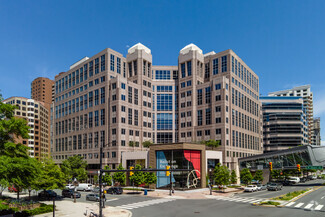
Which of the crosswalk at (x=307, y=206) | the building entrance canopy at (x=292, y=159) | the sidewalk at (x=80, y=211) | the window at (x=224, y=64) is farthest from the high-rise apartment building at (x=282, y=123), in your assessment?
the sidewalk at (x=80, y=211)

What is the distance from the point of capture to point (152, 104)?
9788 cm

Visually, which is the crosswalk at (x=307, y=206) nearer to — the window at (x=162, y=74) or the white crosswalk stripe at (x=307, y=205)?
the white crosswalk stripe at (x=307, y=205)

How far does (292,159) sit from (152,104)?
46617 millimetres

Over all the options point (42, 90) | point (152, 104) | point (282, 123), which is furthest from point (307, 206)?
point (42, 90)

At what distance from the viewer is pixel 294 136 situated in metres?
144

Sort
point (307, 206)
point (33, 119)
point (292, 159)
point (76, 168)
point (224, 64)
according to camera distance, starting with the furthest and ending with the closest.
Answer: point (33, 119), point (224, 64), point (76, 168), point (292, 159), point (307, 206)

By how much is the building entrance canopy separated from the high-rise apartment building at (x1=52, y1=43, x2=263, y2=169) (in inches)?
234

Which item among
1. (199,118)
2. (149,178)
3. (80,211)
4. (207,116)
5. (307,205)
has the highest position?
(207,116)

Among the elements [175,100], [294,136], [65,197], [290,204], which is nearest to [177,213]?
[290,204]

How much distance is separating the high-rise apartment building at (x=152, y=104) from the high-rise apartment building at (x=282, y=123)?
43055 millimetres

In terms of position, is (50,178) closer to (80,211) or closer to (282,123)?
(80,211)

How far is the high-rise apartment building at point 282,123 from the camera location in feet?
473

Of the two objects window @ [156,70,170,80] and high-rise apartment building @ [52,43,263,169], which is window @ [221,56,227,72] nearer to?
high-rise apartment building @ [52,43,263,169]

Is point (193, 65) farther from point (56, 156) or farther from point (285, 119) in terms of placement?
point (285, 119)
